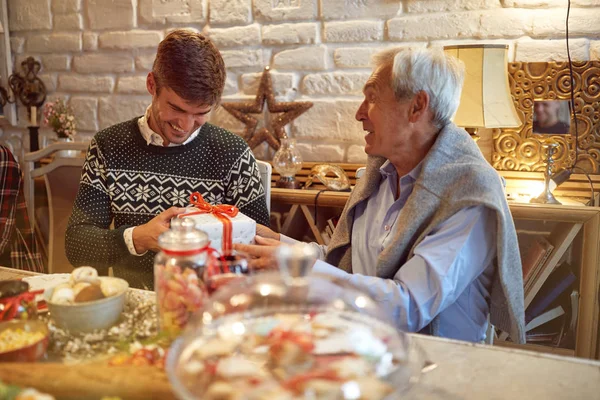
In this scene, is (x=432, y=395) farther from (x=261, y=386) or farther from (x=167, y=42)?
(x=167, y=42)

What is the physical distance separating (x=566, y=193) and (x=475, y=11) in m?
0.92

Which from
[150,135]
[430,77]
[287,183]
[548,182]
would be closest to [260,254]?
A: [430,77]

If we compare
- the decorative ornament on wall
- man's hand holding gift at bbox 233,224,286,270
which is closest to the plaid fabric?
the decorative ornament on wall

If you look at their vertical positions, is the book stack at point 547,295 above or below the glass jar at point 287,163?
below

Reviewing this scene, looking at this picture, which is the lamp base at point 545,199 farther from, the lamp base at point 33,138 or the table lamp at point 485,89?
the lamp base at point 33,138

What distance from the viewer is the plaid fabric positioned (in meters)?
2.50

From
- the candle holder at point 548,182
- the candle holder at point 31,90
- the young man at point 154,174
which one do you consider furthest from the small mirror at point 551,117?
the candle holder at point 31,90

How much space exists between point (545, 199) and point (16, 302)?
6.26 ft

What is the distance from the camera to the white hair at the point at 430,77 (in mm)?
1536

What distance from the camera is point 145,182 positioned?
1.98 m

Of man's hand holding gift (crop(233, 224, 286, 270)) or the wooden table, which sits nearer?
the wooden table

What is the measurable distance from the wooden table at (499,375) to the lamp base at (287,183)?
62.3 inches

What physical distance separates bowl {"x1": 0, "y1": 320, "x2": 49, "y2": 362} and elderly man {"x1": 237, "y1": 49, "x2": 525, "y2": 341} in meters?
0.52

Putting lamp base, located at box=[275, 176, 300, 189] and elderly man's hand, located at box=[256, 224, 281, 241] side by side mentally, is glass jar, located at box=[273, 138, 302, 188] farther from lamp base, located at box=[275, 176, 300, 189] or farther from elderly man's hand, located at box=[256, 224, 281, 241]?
elderly man's hand, located at box=[256, 224, 281, 241]
